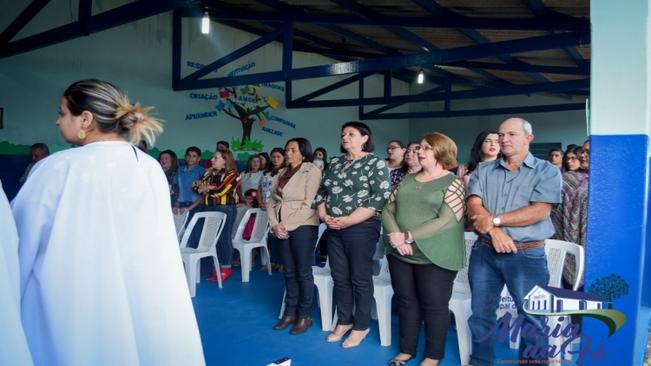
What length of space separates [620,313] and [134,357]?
5.15ft

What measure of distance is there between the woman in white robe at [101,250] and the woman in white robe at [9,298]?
78mm

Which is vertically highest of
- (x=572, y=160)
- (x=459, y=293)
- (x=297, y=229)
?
(x=572, y=160)

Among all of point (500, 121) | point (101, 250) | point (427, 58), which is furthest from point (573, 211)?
point (500, 121)

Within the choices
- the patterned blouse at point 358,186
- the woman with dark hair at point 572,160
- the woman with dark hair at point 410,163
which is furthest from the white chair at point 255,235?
the woman with dark hair at point 572,160

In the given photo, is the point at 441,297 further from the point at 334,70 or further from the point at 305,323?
the point at 334,70

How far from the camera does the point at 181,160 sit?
25.3 ft

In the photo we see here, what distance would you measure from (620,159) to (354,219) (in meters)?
1.59

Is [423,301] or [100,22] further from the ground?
[100,22]

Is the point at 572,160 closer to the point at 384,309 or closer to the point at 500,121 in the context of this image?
the point at 384,309

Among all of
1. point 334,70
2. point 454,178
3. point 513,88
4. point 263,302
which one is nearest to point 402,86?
point 513,88

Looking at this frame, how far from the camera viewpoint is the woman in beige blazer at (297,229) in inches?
128

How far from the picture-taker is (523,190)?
89.4 inches

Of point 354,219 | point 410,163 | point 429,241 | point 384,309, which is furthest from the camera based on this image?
point 410,163

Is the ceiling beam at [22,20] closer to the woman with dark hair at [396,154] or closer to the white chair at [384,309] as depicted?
the woman with dark hair at [396,154]
